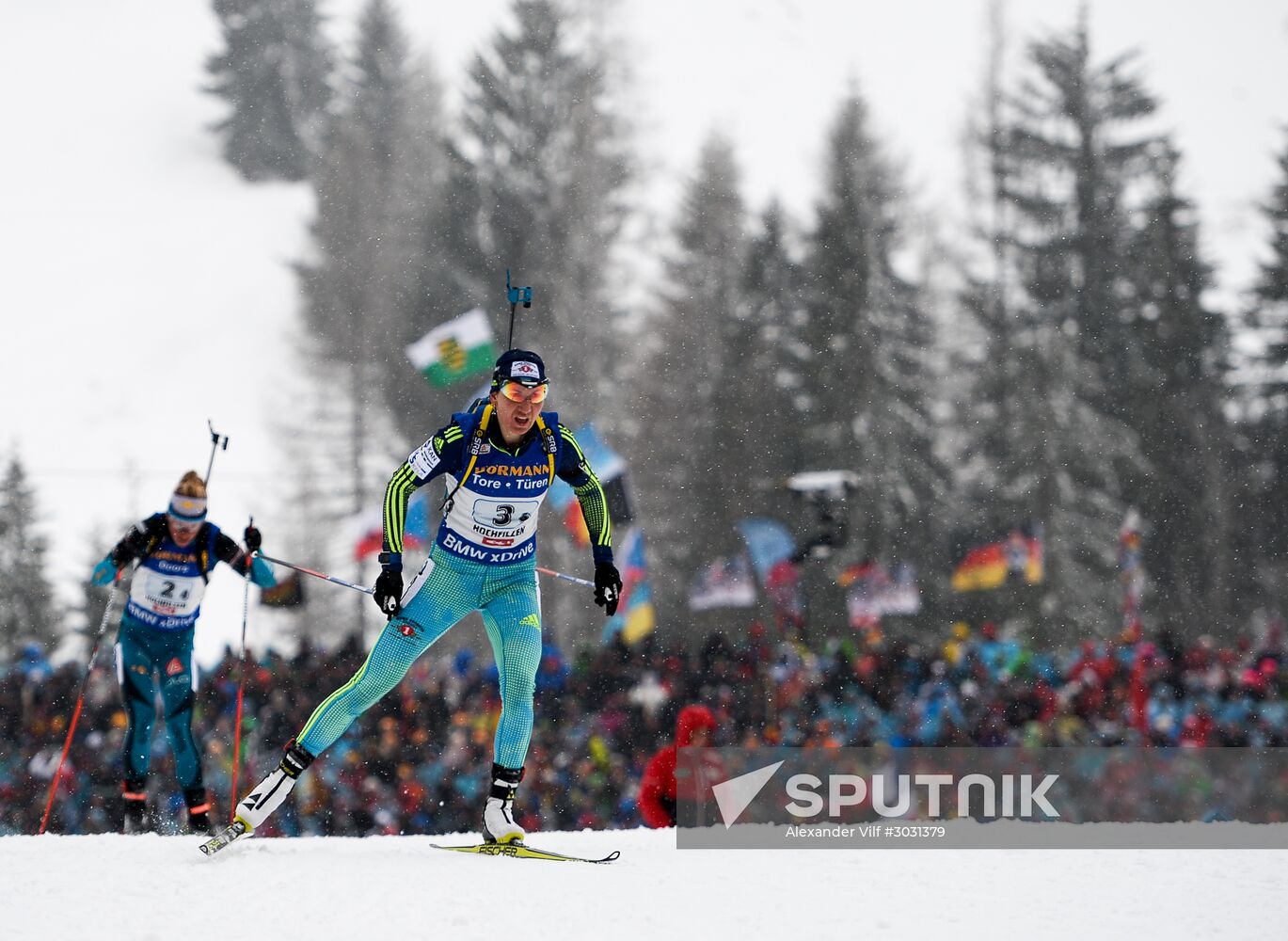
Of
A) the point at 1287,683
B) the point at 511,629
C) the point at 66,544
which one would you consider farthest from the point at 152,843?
the point at 66,544

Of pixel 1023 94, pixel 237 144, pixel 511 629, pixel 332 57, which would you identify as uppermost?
pixel 332 57

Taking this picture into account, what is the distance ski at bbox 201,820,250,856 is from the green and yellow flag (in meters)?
11.5

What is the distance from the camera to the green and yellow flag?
54.1 ft

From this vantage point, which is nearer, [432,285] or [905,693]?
[905,693]

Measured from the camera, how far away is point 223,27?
154 ft

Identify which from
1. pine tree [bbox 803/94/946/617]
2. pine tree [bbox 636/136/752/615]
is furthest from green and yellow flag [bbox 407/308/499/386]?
pine tree [bbox 803/94/946/617]

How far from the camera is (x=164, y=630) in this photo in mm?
7355

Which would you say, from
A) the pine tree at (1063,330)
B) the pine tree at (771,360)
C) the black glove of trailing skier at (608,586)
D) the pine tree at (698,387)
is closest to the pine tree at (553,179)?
the pine tree at (698,387)

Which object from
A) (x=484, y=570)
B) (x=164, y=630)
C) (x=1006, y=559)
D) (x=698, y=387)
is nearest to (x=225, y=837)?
(x=484, y=570)

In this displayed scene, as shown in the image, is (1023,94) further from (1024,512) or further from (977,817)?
(977,817)

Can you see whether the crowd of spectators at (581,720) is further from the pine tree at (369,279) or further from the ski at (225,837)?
the pine tree at (369,279)

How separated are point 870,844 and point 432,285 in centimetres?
2380

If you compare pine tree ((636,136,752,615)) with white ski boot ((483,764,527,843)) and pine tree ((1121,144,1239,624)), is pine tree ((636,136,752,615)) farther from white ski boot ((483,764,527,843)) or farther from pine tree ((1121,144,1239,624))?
white ski boot ((483,764,527,843))

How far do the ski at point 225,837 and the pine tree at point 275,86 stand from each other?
4307 centimetres
